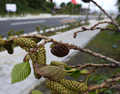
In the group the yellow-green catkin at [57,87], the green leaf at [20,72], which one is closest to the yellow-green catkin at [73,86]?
the yellow-green catkin at [57,87]

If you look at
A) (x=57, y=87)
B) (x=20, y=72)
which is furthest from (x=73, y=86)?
(x=20, y=72)

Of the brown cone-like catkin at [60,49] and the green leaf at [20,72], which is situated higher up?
the brown cone-like catkin at [60,49]

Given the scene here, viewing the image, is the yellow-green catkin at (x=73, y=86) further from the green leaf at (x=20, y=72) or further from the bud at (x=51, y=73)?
the green leaf at (x=20, y=72)

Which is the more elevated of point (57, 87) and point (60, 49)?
point (60, 49)

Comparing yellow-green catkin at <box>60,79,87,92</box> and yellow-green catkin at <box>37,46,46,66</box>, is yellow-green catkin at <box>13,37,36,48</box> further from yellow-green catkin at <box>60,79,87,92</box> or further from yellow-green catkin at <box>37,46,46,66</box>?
yellow-green catkin at <box>60,79,87,92</box>

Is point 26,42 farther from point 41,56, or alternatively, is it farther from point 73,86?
point 73,86

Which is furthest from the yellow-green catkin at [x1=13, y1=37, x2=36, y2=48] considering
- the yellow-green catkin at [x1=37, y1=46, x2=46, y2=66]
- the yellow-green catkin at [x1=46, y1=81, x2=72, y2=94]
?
the yellow-green catkin at [x1=46, y1=81, x2=72, y2=94]

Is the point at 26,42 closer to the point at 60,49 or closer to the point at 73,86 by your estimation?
the point at 60,49

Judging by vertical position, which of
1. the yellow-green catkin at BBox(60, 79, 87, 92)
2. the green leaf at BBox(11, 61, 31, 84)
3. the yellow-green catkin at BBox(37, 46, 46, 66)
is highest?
the yellow-green catkin at BBox(37, 46, 46, 66)

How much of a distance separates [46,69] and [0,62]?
14.6ft

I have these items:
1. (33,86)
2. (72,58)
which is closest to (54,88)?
(33,86)

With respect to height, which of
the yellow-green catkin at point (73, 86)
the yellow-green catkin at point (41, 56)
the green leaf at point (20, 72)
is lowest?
the yellow-green catkin at point (73, 86)

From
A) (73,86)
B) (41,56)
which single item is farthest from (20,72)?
(73,86)

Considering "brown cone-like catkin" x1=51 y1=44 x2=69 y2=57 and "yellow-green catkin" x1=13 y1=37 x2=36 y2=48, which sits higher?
"yellow-green catkin" x1=13 y1=37 x2=36 y2=48
